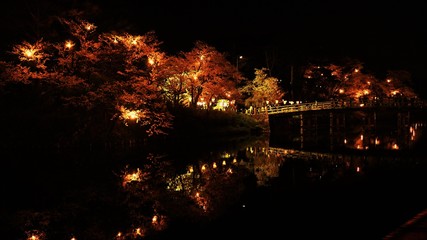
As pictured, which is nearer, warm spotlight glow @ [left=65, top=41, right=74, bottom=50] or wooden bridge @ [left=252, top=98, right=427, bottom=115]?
warm spotlight glow @ [left=65, top=41, right=74, bottom=50]

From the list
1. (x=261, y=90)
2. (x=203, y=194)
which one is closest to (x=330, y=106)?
(x=261, y=90)

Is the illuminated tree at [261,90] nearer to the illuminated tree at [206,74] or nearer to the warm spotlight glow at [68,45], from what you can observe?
the illuminated tree at [206,74]

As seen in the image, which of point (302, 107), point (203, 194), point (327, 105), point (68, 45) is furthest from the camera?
point (302, 107)

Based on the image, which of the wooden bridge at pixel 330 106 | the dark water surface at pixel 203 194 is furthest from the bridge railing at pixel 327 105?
the dark water surface at pixel 203 194

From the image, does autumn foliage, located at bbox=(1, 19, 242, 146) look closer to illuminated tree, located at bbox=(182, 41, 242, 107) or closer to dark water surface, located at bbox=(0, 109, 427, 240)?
dark water surface, located at bbox=(0, 109, 427, 240)

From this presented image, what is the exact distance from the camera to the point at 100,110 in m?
25.9

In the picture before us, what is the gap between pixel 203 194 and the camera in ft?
49.0

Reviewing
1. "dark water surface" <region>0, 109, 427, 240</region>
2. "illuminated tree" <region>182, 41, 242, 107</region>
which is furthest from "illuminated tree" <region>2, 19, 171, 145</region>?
"illuminated tree" <region>182, 41, 242, 107</region>

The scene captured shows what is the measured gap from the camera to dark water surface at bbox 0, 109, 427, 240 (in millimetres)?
11031

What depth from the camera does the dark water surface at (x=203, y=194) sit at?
11.0m

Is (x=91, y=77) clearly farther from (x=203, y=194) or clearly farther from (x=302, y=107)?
(x=302, y=107)

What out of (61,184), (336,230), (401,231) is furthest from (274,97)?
(401,231)

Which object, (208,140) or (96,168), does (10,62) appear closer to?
Answer: (96,168)

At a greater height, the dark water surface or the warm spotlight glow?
the warm spotlight glow
